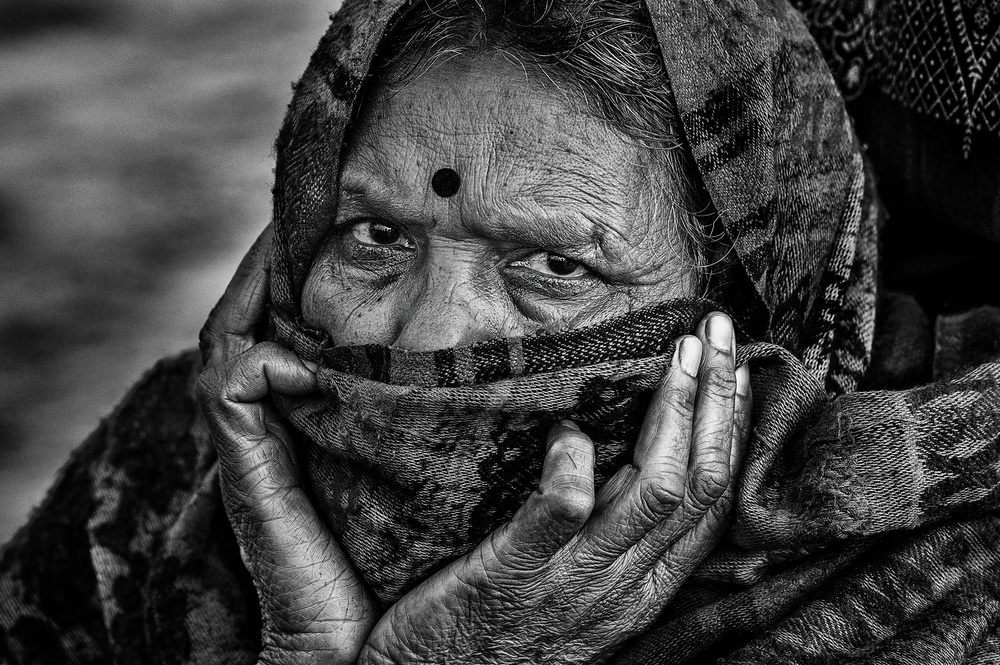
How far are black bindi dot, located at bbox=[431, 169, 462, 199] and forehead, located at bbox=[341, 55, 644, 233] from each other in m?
0.01

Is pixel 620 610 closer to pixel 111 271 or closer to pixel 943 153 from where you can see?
pixel 943 153

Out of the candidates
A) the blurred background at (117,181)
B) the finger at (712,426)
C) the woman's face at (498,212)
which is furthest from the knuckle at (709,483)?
the blurred background at (117,181)

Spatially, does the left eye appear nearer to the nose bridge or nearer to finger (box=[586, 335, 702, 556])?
the nose bridge

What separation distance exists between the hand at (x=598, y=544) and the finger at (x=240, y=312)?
780 millimetres

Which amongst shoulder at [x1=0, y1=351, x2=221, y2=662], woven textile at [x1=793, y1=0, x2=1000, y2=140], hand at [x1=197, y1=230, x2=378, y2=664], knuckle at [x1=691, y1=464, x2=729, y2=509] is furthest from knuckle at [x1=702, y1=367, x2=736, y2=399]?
shoulder at [x1=0, y1=351, x2=221, y2=662]

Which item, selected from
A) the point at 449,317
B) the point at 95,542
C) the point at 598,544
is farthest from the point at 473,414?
the point at 95,542

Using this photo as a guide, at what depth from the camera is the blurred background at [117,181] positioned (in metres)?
5.03

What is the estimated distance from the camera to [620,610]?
203cm

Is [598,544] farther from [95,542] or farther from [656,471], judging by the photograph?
[95,542]

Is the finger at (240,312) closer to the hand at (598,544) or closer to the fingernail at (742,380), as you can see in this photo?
the hand at (598,544)

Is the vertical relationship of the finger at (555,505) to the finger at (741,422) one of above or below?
above

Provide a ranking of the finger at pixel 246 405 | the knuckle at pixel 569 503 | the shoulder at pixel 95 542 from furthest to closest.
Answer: the shoulder at pixel 95 542
the finger at pixel 246 405
the knuckle at pixel 569 503

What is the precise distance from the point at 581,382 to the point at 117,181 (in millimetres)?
4004

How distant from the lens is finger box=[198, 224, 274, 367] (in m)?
2.52
